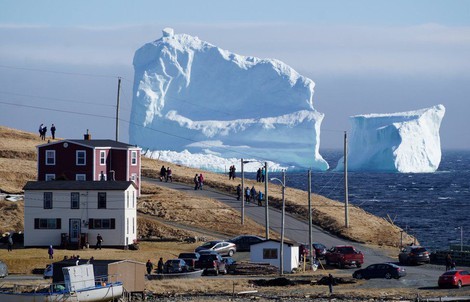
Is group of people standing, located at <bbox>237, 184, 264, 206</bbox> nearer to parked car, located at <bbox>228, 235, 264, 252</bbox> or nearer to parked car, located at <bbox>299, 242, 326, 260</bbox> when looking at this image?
parked car, located at <bbox>228, 235, 264, 252</bbox>

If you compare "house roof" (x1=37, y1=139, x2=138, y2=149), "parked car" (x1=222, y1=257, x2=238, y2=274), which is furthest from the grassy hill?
"parked car" (x1=222, y1=257, x2=238, y2=274)

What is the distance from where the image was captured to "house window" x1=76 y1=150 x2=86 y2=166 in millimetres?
72562

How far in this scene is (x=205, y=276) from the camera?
55688 mm

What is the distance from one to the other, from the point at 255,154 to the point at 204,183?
238ft

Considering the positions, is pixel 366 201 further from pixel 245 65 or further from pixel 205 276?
pixel 205 276

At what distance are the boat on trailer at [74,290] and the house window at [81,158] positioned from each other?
24646mm

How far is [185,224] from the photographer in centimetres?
7225

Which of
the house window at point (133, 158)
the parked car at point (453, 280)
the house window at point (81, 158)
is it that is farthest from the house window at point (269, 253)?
the house window at point (133, 158)

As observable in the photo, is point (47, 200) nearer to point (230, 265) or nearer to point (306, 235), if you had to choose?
point (230, 265)

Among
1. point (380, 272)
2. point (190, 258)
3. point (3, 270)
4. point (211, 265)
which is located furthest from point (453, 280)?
point (3, 270)

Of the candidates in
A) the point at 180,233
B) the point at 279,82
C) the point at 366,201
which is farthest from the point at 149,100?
the point at 180,233

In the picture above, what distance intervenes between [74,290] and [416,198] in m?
90.8

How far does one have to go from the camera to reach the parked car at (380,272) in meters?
54.3

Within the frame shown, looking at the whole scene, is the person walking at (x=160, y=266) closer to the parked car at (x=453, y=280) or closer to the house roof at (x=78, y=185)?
the house roof at (x=78, y=185)
